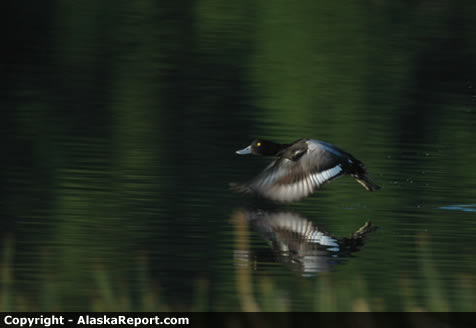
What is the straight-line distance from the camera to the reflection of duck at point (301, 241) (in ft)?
37.6

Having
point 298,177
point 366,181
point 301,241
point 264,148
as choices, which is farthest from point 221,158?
point 301,241

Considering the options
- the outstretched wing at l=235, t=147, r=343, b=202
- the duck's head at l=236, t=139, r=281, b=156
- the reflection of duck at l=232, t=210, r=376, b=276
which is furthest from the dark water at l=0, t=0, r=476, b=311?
the duck's head at l=236, t=139, r=281, b=156

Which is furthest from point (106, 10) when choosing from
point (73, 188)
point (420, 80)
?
point (73, 188)

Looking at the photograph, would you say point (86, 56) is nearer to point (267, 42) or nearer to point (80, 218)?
point (267, 42)

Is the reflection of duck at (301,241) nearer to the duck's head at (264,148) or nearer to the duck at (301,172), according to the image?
the duck at (301,172)

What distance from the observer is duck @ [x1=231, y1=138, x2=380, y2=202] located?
13602 mm

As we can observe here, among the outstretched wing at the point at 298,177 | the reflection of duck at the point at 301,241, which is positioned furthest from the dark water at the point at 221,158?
the outstretched wing at the point at 298,177

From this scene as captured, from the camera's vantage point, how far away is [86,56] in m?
28.2

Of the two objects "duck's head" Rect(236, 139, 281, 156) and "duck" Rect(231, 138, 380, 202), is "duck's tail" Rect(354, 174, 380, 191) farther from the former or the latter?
"duck's head" Rect(236, 139, 281, 156)

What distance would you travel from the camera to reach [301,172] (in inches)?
540

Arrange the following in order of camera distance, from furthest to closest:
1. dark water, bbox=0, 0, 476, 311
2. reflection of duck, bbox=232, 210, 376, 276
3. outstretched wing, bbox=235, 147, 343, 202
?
outstretched wing, bbox=235, 147, 343, 202 → reflection of duck, bbox=232, 210, 376, 276 → dark water, bbox=0, 0, 476, 311

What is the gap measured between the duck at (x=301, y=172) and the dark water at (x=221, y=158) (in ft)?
1.07

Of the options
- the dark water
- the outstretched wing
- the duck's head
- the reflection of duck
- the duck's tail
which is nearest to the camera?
the dark water

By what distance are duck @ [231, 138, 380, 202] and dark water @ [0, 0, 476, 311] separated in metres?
0.33
